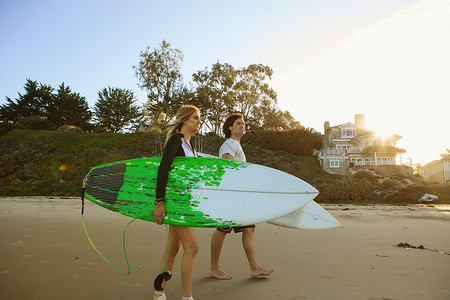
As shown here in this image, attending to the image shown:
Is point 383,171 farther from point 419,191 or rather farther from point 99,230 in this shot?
point 99,230

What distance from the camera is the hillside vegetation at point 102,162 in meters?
15.2

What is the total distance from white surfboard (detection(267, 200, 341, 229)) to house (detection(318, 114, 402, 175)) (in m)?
21.7

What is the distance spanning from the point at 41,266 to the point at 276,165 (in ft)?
60.4

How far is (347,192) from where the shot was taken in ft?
47.8

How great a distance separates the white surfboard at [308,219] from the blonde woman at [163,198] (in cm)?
121

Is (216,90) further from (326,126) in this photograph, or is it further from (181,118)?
(181,118)

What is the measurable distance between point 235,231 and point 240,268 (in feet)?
1.45

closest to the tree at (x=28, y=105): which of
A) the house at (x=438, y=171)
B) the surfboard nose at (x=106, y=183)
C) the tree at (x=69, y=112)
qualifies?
the tree at (x=69, y=112)

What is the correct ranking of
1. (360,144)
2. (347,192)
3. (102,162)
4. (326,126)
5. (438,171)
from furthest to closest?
1. (438,171)
2. (326,126)
3. (360,144)
4. (102,162)
5. (347,192)

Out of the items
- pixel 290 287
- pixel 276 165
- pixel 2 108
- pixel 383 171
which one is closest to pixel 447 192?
pixel 383 171

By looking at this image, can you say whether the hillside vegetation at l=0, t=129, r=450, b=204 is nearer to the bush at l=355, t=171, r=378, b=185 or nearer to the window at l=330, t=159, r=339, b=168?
the bush at l=355, t=171, r=378, b=185

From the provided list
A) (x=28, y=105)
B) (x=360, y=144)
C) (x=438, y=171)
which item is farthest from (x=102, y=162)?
(x=438, y=171)

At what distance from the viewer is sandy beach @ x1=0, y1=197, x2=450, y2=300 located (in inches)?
82.4

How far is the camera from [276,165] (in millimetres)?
20312
